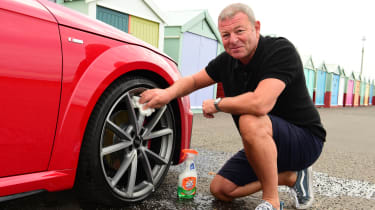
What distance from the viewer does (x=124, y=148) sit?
1882 millimetres

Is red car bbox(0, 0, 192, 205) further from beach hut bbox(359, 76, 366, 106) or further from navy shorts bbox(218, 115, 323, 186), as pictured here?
beach hut bbox(359, 76, 366, 106)

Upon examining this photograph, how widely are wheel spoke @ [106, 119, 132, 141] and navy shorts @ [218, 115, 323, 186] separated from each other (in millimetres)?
790

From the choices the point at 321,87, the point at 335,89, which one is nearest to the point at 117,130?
the point at 321,87

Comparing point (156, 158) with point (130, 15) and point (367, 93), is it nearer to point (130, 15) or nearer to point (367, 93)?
point (130, 15)

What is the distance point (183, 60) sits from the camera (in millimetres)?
10484

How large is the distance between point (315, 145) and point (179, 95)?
3.25ft

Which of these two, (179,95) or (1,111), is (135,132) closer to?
(179,95)

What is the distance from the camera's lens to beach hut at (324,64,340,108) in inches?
926

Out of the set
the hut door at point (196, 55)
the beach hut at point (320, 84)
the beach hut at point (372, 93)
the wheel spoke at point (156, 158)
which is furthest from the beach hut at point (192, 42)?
the beach hut at point (372, 93)

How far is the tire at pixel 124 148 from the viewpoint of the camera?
1.68 meters

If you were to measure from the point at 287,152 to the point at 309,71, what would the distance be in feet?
65.2

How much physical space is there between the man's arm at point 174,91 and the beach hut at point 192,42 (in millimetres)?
7834

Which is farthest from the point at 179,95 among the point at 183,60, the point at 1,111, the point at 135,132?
the point at 183,60

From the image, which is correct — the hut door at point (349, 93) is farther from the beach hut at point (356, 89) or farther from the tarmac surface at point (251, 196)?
the tarmac surface at point (251, 196)
